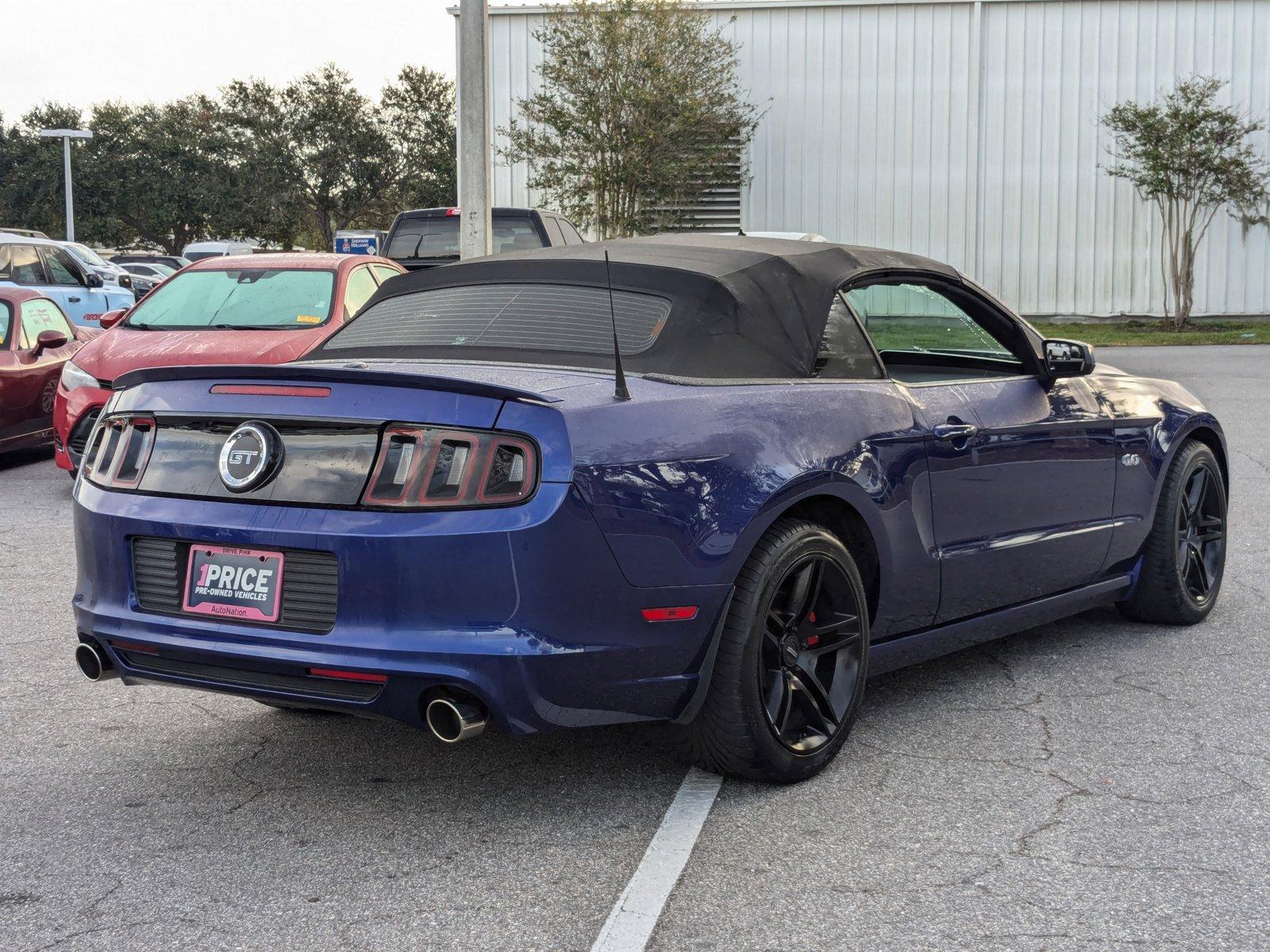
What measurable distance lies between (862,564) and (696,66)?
25.0 metres

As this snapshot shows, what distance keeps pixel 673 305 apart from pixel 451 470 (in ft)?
3.69

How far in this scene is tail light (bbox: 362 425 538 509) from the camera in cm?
342

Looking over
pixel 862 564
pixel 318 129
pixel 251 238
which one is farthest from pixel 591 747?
pixel 251 238

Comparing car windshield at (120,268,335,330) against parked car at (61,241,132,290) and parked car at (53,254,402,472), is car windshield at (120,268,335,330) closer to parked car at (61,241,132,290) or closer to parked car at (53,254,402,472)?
parked car at (53,254,402,472)

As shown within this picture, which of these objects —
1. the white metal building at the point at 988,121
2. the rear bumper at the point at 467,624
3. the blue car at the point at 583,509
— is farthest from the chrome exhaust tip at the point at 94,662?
the white metal building at the point at 988,121

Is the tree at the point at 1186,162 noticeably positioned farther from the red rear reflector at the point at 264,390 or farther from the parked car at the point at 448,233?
the red rear reflector at the point at 264,390

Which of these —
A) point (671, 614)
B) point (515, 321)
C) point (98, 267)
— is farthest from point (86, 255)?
point (671, 614)

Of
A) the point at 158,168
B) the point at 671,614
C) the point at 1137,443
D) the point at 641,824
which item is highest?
the point at 158,168

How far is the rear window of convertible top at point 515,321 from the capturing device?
4277mm

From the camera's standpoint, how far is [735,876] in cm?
338

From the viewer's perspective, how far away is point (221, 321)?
1030 centimetres

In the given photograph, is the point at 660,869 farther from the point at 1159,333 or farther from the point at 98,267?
the point at 1159,333

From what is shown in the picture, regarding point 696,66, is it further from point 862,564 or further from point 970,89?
point 862,564

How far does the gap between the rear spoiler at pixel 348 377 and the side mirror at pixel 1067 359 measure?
2407 mm
